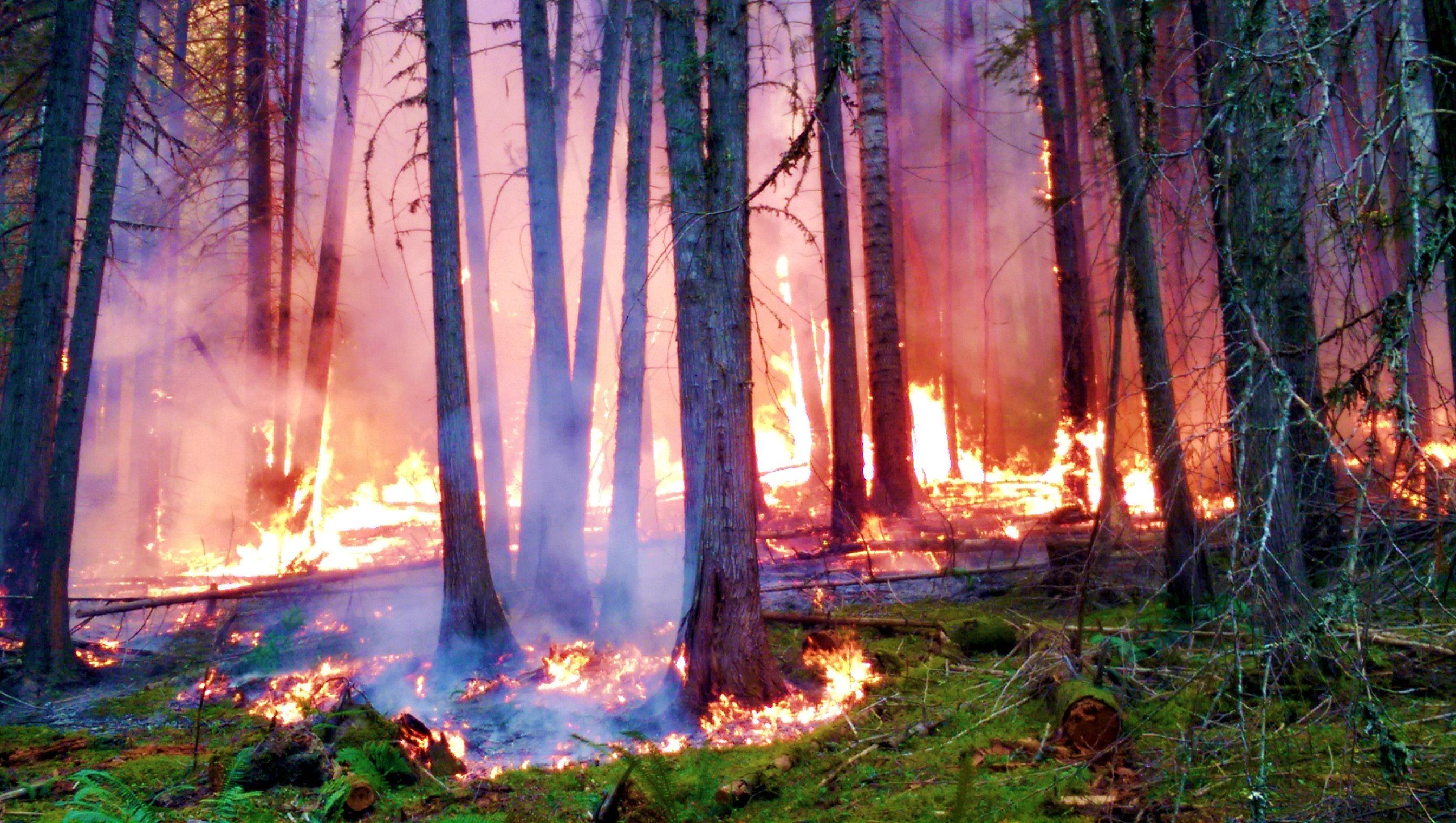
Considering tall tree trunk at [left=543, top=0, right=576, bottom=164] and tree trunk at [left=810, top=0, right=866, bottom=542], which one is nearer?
tree trunk at [left=810, top=0, right=866, bottom=542]

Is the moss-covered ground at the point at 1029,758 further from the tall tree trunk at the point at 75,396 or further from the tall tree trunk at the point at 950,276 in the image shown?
the tall tree trunk at the point at 950,276

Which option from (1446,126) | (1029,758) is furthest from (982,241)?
(1446,126)

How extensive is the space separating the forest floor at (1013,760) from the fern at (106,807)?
0.06ft

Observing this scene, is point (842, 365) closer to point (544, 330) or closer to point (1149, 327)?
point (544, 330)

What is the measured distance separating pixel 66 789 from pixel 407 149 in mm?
24269

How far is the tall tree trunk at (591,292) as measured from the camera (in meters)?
11.5

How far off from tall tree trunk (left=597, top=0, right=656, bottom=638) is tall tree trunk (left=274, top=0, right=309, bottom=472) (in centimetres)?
666

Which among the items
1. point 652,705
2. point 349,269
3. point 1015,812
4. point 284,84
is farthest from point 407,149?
point 1015,812

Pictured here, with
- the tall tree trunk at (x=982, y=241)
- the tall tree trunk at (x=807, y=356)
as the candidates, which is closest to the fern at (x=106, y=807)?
the tall tree trunk at (x=982, y=241)

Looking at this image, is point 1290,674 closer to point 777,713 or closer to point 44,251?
point 777,713

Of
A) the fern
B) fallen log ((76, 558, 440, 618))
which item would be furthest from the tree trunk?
the fern

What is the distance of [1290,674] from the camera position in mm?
4812

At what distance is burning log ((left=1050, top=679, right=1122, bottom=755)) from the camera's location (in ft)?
16.6

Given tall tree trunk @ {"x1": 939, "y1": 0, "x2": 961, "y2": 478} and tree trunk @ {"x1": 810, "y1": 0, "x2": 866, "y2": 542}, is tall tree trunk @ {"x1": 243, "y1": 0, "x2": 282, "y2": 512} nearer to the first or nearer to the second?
tree trunk @ {"x1": 810, "y1": 0, "x2": 866, "y2": 542}
